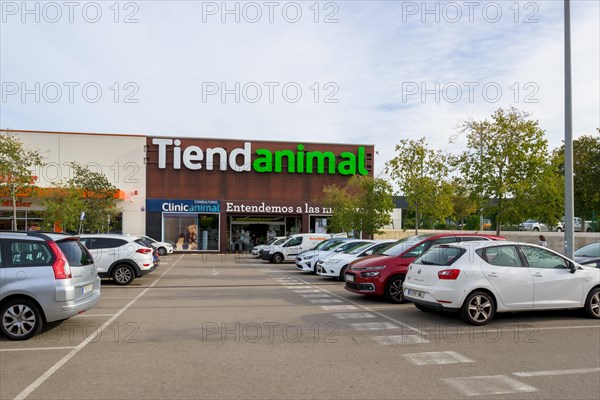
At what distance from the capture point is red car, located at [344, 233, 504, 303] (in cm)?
1216

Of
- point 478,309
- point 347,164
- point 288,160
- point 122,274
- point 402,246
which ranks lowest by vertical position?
point 122,274

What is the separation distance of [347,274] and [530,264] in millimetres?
4677

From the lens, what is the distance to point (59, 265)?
8.28 meters

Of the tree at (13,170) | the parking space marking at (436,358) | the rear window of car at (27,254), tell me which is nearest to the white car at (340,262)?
the parking space marking at (436,358)

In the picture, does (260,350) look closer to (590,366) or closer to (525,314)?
(590,366)

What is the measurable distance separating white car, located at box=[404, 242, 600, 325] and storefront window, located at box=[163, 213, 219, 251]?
98.9 feet

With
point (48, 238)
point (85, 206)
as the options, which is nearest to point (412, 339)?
point (48, 238)

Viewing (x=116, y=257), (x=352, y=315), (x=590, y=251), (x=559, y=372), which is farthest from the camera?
(x=116, y=257)

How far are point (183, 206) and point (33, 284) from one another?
30.8 metres

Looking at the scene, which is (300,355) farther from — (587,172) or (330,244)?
(587,172)

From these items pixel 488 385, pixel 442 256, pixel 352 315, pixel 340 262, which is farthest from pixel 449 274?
pixel 340 262

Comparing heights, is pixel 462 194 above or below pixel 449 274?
above

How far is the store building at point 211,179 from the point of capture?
37656mm

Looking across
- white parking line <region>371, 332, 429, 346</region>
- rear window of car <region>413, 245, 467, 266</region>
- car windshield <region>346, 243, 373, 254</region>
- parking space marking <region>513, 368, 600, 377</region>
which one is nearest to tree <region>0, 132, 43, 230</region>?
car windshield <region>346, 243, 373, 254</region>
